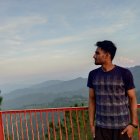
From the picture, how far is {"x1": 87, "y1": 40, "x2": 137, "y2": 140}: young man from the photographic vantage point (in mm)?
4375

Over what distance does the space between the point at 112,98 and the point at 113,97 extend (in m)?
0.02

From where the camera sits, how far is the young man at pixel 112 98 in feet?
14.4

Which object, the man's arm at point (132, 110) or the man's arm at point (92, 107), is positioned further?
the man's arm at point (92, 107)

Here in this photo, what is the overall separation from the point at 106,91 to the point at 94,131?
532 millimetres

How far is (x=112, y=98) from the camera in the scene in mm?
4402

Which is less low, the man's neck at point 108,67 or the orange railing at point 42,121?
the man's neck at point 108,67

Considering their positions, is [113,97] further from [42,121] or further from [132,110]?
[42,121]

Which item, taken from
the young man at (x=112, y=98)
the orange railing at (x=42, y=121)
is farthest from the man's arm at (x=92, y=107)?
the orange railing at (x=42, y=121)

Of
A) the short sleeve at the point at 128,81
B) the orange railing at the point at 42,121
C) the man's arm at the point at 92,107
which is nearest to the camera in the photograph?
the short sleeve at the point at 128,81

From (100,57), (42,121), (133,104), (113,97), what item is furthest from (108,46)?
(42,121)

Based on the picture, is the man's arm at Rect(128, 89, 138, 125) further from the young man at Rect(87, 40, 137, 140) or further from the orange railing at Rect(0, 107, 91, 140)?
the orange railing at Rect(0, 107, 91, 140)

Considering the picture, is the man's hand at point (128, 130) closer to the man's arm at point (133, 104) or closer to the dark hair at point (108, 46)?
the man's arm at point (133, 104)

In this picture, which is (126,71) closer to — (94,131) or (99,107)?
(99,107)

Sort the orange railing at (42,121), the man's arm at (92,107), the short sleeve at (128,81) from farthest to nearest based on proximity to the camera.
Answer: the orange railing at (42,121), the man's arm at (92,107), the short sleeve at (128,81)
